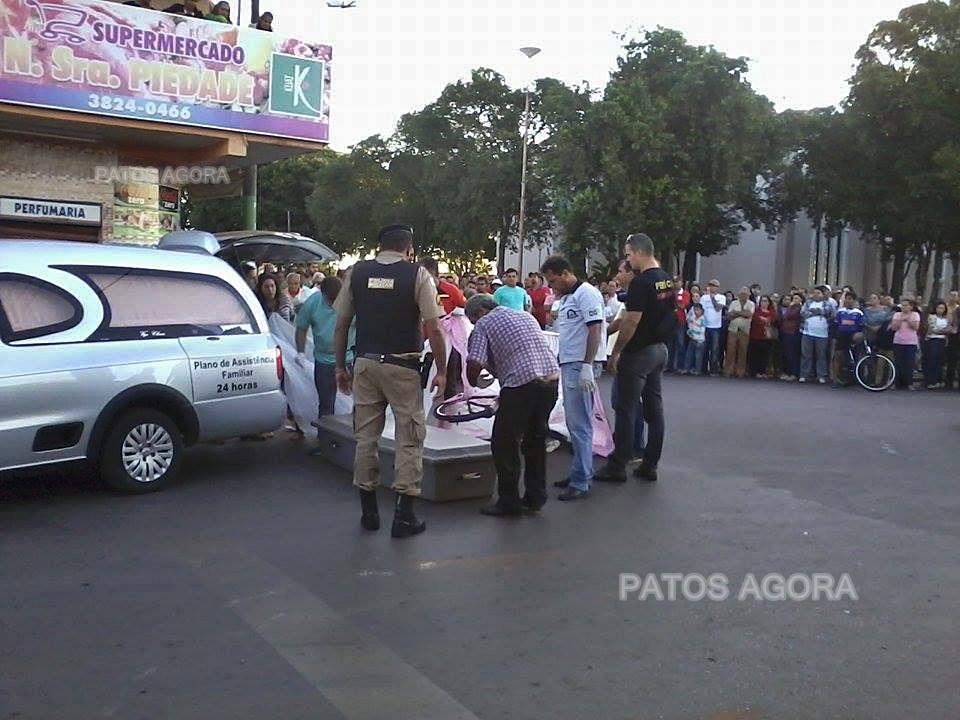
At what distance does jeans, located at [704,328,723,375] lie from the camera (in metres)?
18.8

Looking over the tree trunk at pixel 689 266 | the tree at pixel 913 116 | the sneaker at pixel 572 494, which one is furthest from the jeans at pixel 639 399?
the tree trunk at pixel 689 266

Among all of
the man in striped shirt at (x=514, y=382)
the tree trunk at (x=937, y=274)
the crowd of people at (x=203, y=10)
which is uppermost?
the crowd of people at (x=203, y=10)

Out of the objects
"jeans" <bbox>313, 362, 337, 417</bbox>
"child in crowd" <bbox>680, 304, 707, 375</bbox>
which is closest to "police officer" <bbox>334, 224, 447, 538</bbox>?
"jeans" <bbox>313, 362, 337, 417</bbox>

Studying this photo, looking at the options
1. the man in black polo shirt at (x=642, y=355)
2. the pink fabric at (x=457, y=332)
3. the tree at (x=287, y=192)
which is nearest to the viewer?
the man in black polo shirt at (x=642, y=355)

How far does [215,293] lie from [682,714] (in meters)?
5.55

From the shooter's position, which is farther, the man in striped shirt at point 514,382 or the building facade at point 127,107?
the building facade at point 127,107

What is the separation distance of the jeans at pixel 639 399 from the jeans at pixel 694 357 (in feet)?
34.4

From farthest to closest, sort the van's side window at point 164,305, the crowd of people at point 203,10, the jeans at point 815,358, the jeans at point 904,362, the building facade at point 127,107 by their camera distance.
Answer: the jeans at point 815,358
the jeans at point 904,362
the crowd of people at point 203,10
the building facade at point 127,107
the van's side window at point 164,305

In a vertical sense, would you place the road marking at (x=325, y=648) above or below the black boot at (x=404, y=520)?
below

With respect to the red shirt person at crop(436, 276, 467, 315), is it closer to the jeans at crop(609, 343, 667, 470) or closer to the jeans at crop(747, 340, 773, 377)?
the jeans at crop(609, 343, 667, 470)

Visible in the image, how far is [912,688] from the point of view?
4230 millimetres

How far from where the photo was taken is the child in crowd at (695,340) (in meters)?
18.8

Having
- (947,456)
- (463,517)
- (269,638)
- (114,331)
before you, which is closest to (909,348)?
(947,456)

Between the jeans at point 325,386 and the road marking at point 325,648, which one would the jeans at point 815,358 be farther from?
the road marking at point 325,648
